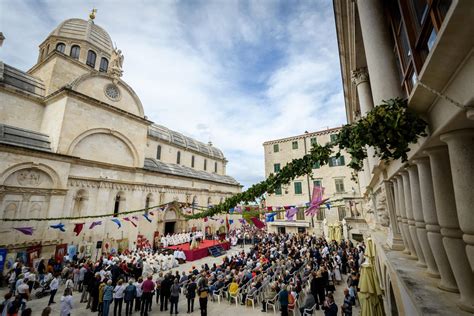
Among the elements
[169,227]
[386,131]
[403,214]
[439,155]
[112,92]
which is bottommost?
[169,227]

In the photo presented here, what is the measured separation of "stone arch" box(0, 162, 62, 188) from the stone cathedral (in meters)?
0.04

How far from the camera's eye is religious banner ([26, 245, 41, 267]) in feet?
39.9

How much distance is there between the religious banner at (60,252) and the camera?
13.3 metres

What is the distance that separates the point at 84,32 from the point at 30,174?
17.3 m

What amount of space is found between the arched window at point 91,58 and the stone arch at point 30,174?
45.7ft

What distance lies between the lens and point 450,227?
80.8 inches

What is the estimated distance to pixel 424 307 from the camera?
2.03m

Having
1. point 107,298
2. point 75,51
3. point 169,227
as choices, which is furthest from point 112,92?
point 107,298

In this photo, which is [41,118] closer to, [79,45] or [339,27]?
[79,45]

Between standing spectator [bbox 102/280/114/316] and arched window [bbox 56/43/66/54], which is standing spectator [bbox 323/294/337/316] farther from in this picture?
arched window [bbox 56/43/66/54]

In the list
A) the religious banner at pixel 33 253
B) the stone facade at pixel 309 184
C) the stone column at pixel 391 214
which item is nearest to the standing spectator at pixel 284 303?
the stone column at pixel 391 214

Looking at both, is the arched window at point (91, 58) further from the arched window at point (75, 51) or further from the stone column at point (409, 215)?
the stone column at point (409, 215)

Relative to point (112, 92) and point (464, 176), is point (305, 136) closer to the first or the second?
point (112, 92)

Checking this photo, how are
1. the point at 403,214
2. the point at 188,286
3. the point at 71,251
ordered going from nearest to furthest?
the point at 403,214, the point at 188,286, the point at 71,251
